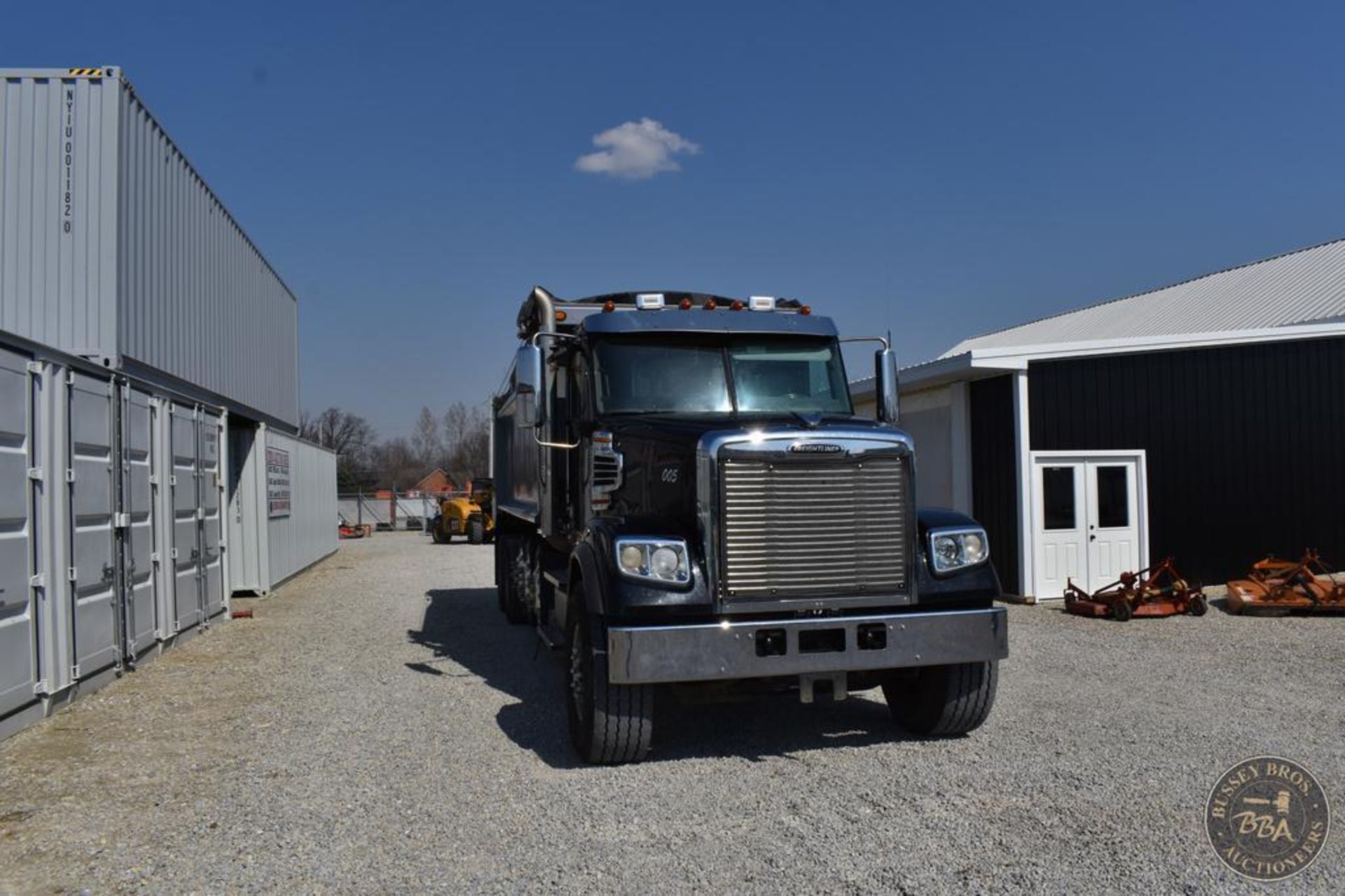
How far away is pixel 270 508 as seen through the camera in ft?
55.1

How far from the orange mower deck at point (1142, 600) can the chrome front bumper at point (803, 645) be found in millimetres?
6290

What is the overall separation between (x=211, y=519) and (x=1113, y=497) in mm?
11298

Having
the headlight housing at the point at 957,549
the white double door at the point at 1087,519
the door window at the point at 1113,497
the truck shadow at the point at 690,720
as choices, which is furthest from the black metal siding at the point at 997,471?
the headlight housing at the point at 957,549

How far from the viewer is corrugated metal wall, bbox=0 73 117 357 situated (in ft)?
34.0

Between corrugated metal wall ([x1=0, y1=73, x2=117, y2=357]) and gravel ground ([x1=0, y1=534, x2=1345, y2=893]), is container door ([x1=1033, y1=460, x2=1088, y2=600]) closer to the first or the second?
gravel ground ([x1=0, y1=534, x2=1345, y2=893])

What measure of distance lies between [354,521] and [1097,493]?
40.4 m

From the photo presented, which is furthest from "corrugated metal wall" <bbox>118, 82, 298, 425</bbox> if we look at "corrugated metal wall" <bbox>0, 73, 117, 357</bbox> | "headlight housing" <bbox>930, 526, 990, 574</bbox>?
"headlight housing" <bbox>930, 526, 990, 574</bbox>

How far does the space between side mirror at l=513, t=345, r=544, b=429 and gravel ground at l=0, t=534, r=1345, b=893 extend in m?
2.10

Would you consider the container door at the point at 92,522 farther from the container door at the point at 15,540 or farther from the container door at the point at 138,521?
the container door at the point at 15,540

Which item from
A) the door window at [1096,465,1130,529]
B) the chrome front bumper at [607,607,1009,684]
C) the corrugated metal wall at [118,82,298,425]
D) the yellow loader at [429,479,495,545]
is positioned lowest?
the yellow loader at [429,479,495,545]

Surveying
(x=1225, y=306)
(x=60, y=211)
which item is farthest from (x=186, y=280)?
(x=1225, y=306)

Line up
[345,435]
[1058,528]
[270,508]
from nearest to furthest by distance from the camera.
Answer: [1058,528] → [270,508] → [345,435]

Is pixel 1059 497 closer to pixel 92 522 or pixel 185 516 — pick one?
pixel 185 516

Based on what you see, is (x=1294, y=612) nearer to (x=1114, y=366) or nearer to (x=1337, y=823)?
(x=1114, y=366)
